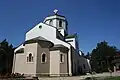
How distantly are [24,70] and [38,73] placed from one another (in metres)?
3.17

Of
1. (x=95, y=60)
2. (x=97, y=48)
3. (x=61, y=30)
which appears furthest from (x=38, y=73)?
(x=97, y=48)

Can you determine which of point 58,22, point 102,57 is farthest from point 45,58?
point 102,57

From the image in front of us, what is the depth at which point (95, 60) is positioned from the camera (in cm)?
6656

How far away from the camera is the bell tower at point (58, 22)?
4003 centimetres

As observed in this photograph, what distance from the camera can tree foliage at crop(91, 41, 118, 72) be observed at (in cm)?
6150

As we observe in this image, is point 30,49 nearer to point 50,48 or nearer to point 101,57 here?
point 50,48

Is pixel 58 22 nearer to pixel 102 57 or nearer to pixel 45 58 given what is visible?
pixel 45 58

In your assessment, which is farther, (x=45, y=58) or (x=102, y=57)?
(x=102, y=57)

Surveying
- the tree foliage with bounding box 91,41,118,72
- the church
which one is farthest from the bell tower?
the tree foliage with bounding box 91,41,118,72

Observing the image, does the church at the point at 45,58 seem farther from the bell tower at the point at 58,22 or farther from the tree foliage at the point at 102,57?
the tree foliage at the point at 102,57

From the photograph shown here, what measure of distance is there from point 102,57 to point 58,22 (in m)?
32.8

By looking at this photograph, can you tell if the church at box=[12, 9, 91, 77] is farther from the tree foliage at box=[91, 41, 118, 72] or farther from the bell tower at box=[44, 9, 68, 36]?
the tree foliage at box=[91, 41, 118, 72]

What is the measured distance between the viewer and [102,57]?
65500 millimetres

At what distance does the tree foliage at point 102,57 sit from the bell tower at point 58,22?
84.9ft
